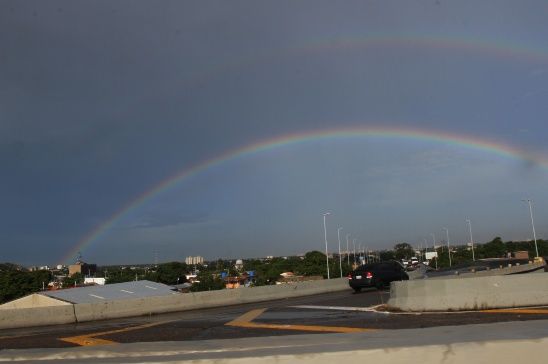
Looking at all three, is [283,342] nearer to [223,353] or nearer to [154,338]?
[223,353]

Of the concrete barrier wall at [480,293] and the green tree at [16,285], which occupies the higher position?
the concrete barrier wall at [480,293]

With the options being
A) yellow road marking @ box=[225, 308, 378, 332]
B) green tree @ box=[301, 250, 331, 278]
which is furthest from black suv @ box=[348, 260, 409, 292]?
green tree @ box=[301, 250, 331, 278]

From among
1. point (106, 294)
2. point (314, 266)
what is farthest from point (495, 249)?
point (106, 294)

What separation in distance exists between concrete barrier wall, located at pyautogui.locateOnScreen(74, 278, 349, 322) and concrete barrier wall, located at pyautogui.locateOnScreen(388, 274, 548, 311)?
911 centimetres

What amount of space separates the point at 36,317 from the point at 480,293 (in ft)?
41.8

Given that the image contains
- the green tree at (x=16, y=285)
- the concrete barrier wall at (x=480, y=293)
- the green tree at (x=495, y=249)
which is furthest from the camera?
the green tree at (x=495, y=249)

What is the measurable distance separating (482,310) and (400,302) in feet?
6.61

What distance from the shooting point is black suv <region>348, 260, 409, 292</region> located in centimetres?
2327

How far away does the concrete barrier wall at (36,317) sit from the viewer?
1421 cm

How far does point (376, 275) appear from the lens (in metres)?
23.3

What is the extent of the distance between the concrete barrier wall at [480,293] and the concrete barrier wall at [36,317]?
33.8ft

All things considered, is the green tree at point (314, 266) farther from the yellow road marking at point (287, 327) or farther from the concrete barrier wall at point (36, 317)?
the yellow road marking at point (287, 327)

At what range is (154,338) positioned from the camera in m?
10.3

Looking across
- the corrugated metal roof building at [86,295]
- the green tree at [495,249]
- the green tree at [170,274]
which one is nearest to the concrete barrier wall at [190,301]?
the corrugated metal roof building at [86,295]
